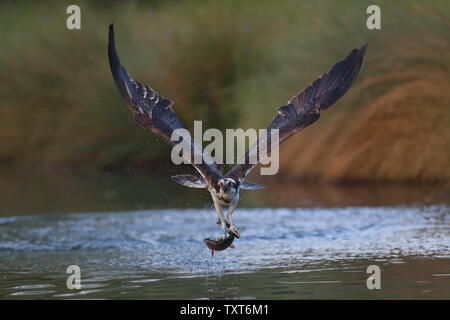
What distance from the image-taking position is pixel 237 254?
496 inches

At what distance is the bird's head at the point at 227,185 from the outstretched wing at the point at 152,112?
0.23 metres

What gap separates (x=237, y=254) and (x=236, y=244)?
87 centimetres

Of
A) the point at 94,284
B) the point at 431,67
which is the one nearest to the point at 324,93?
the point at 94,284

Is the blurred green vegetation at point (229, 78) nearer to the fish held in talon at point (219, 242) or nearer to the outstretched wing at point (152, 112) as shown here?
the outstretched wing at point (152, 112)

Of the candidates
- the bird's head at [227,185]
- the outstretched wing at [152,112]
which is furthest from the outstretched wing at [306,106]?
the outstretched wing at [152,112]

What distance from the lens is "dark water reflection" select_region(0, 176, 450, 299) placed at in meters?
10.3

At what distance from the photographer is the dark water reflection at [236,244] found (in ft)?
33.9

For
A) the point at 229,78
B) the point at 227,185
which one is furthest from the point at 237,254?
the point at 229,78

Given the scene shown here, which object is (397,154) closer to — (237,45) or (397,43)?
(397,43)

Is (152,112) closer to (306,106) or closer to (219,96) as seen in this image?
(306,106)

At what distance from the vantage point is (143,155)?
2358 centimetres

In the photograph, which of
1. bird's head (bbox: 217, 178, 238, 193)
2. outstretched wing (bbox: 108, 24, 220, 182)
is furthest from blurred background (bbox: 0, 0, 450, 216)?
bird's head (bbox: 217, 178, 238, 193)

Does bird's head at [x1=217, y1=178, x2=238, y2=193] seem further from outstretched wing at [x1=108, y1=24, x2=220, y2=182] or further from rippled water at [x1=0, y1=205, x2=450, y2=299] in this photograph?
rippled water at [x1=0, y1=205, x2=450, y2=299]

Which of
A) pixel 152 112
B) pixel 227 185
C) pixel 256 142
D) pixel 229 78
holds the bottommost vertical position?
pixel 227 185
